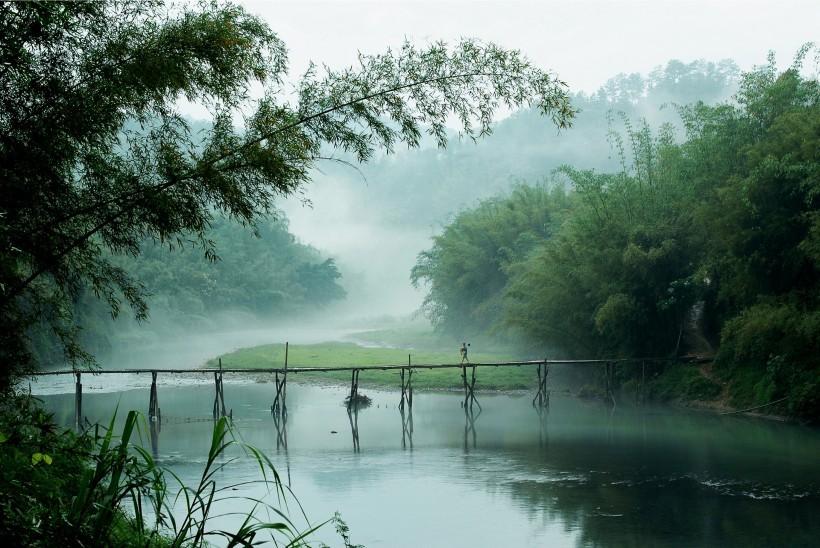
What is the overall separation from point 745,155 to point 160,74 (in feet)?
54.0

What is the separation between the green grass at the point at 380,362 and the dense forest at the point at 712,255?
7.32 ft

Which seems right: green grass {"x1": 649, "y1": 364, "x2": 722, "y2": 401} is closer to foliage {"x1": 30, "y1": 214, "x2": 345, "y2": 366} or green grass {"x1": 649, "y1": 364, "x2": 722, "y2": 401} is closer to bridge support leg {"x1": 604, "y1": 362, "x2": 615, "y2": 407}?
bridge support leg {"x1": 604, "y1": 362, "x2": 615, "y2": 407}

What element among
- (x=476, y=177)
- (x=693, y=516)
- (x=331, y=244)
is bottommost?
(x=693, y=516)

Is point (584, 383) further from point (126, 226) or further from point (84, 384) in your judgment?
point (126, 226)

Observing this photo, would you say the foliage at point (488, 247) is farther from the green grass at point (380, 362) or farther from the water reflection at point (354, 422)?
the water reflection at point (354, 422)

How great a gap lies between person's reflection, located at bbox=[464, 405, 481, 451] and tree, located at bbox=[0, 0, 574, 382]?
1055 cm

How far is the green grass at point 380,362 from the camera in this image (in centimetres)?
2836

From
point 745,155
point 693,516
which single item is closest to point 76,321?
point 745,155

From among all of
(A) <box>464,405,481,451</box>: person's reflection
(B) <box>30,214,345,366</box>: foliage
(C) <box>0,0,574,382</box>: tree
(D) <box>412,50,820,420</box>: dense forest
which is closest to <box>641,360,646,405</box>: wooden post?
(D) <box>412,50,820,420</box>: dense forest

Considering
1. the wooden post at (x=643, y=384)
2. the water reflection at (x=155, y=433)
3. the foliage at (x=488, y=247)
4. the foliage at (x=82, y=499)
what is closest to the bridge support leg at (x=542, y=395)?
the wooden post at (x=643, y=384)

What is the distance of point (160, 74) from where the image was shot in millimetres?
7273

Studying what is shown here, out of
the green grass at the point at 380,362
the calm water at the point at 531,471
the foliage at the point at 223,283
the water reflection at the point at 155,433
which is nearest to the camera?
the calm water at the point at 531,471

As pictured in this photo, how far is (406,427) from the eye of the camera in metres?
20.5

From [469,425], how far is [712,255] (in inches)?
274
